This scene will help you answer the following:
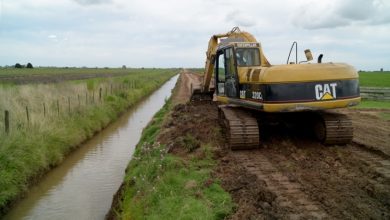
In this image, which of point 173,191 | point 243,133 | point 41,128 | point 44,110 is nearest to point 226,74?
point 243,133

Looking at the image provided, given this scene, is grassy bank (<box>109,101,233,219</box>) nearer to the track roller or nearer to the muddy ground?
the muddy ground

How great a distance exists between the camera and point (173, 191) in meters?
6.88

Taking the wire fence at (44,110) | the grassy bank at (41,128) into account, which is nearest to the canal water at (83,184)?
the grassy bank at (41,128)

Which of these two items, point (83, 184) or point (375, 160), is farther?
point (83, 184)

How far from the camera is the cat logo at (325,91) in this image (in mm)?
8731

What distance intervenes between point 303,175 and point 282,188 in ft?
2.78

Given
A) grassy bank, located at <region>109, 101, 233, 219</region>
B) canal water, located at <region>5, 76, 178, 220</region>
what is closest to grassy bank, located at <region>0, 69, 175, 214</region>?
canal water, located at <region>5, 76, 178, 220</region>

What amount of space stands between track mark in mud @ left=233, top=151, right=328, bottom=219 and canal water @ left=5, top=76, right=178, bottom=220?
3.47 metres

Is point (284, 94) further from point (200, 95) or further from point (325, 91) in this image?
point (200, 95)

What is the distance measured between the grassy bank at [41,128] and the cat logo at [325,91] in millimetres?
7079

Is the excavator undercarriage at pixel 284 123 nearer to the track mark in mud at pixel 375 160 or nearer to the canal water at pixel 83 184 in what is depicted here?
the track mark in mud at pixel 375 160

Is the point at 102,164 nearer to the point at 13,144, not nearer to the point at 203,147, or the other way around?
the point at 13,144

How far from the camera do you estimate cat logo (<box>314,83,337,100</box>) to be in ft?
28.6

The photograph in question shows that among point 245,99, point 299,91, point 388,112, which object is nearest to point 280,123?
point 245,99
